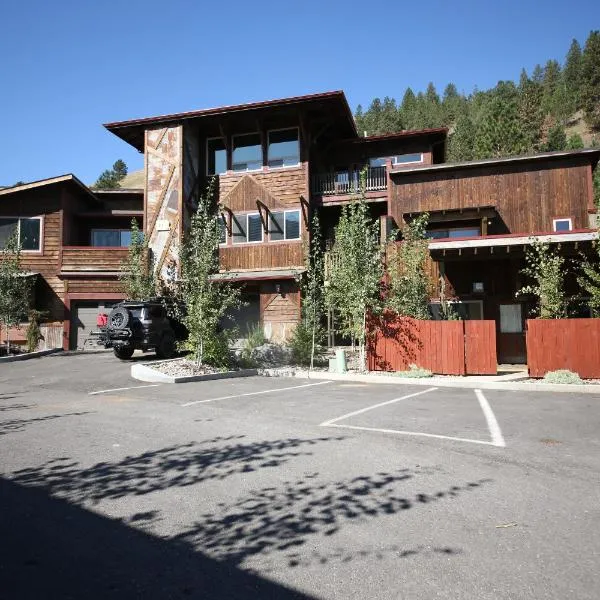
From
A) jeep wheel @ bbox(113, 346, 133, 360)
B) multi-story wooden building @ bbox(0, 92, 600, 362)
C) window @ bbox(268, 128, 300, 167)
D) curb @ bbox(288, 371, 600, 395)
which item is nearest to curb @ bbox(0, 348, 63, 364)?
multi-story wooden building @ bbox(0, 92, 600, 362)

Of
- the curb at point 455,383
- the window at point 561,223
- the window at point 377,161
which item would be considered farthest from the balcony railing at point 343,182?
the curb at point 455,383

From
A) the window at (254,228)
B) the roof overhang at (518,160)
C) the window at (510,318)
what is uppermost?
the roof overhang at (518,160)

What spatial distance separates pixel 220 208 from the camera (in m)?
24.8

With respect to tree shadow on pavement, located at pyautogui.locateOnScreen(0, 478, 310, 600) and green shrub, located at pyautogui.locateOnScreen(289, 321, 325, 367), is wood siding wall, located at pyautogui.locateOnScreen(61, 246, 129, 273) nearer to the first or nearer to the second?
green shrub, located at pyautogui.locateOnScreen(289, 321, 325, 367)

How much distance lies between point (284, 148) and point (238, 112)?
280 centimetres

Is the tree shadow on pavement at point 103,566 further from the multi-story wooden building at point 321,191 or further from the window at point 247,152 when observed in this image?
the window at point 247,152

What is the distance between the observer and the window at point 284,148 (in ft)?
81.4

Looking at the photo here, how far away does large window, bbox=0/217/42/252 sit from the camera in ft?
84.9

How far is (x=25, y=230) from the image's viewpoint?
2598 cm

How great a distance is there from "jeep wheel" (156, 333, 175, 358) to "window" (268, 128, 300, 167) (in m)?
10.7

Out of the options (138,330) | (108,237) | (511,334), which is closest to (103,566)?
(138,330)

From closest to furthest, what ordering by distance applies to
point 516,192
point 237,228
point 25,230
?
point 516,192 → point 237,228 → point 25,230

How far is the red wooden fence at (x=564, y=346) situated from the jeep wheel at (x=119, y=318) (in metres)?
13.5

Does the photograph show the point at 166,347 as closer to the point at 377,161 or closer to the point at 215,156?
the point at 215,156
